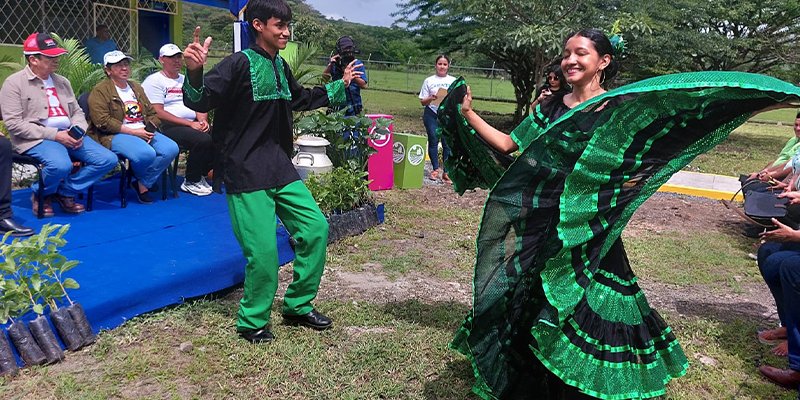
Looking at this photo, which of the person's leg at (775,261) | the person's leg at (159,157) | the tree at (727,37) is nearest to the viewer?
the person's leg at (775,261)

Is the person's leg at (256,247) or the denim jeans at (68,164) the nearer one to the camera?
the person's leg at (256,247)

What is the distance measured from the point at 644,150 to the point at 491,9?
10251 mm

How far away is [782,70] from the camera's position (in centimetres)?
1741

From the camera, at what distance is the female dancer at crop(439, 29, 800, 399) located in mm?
2320

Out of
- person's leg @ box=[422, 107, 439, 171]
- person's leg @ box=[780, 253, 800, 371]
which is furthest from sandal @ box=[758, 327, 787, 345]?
person's leg @ box=[422, 107, 439, 171]

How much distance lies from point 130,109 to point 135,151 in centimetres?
49

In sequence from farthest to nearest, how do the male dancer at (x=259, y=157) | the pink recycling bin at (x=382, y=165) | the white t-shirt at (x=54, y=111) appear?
the pink recycling bin at (x=382, y=165)
the white t-shirt at (x=54, y=111)
the male dancer at (x=259, y=157)

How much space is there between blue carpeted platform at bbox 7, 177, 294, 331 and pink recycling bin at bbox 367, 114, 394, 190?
5.89ft

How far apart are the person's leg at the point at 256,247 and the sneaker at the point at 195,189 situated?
2916 millimetres

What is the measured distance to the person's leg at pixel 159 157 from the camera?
5.57m

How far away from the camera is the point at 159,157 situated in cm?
559

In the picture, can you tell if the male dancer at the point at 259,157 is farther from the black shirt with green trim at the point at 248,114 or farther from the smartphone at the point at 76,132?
the smartphone at the point at 76,132

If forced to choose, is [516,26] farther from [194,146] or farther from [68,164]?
[68,164]

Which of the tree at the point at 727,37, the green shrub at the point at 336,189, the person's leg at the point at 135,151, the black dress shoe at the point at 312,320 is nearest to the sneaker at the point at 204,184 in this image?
the person's leg at the point at 135,151
